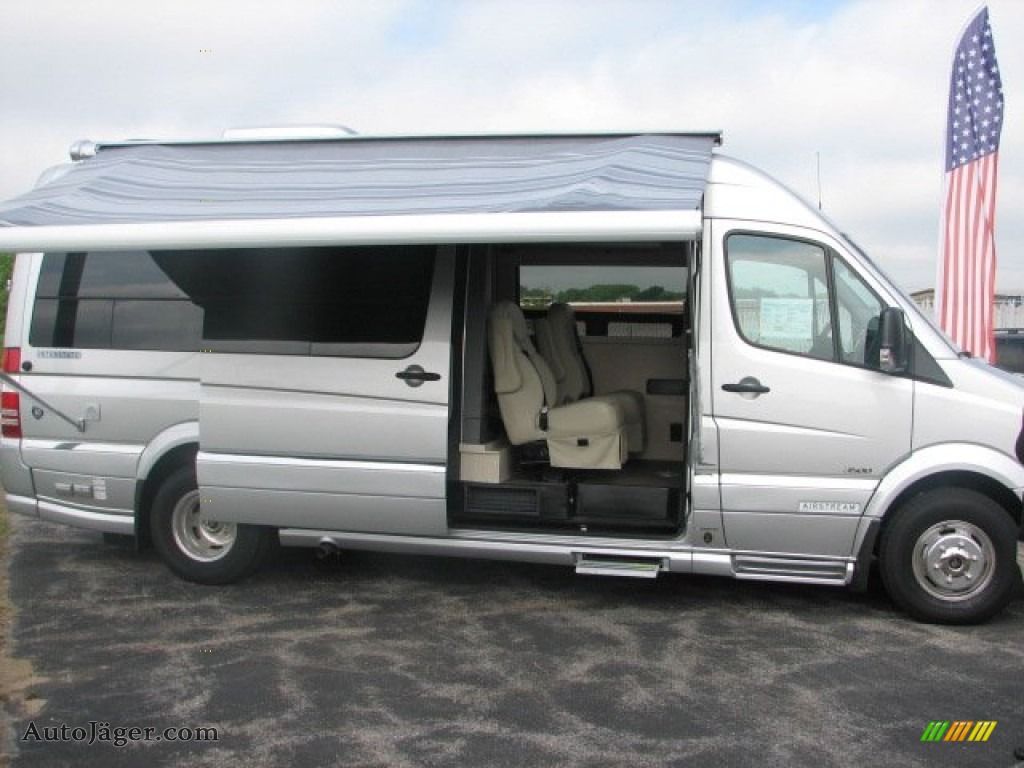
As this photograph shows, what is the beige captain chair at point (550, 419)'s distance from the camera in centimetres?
623

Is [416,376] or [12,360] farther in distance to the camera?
[12,360]

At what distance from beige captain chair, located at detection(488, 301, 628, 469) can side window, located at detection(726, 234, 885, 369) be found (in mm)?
1203

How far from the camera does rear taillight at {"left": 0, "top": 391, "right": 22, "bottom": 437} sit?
21.2ft

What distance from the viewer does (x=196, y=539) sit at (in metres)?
6.35

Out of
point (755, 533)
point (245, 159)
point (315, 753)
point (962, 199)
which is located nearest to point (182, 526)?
point (245, 159)

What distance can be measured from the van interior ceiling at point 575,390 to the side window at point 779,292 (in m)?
0.31

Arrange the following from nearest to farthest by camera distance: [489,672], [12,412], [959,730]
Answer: [959,730] < [489,672] < [12,412]

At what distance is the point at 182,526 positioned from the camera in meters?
6.30

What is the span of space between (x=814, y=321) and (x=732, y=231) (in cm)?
66

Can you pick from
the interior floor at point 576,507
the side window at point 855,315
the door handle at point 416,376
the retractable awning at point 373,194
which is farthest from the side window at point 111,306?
the side window at point 855,315

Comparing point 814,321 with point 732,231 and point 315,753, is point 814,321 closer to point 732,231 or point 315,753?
point 732,231

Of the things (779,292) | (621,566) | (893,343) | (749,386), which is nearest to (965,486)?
(893,343)

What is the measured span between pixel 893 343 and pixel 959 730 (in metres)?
1.98

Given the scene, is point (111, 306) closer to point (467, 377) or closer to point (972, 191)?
point (467, 377)
